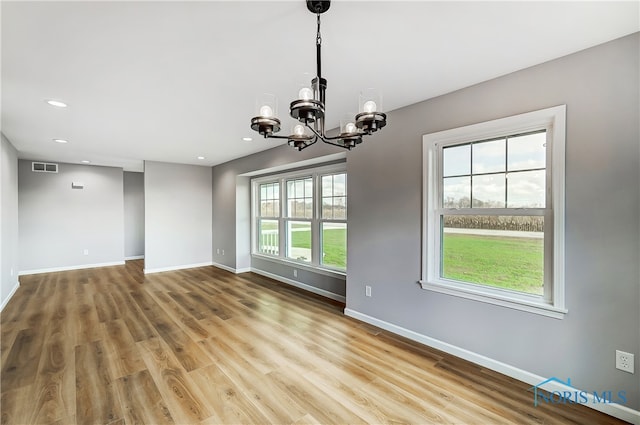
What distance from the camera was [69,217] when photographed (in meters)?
6.63

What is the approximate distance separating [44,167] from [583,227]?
9128 mm

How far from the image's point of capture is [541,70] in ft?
7.27

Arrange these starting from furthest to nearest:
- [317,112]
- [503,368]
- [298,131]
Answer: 1. [503,368]
2. [298,131]
3. [317,112]

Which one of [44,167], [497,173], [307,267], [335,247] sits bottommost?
[307,267]

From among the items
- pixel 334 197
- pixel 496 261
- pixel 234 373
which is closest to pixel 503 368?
pixel 496 261

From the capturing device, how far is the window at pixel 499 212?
2.21 m

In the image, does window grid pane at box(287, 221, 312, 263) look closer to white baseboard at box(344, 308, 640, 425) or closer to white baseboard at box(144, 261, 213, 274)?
Result: white baseboard at box(344, 308, 640, 425)

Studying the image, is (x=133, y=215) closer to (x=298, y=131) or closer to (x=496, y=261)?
(x=298, y=131)

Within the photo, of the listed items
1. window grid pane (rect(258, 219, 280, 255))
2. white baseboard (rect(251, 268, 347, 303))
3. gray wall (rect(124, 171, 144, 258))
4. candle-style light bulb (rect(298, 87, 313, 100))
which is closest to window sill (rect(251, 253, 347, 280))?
window grid pane (rect(258, 219, 280, 255))

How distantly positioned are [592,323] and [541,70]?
189cm

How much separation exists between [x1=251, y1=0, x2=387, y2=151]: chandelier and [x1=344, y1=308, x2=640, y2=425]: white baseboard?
214 centimetres

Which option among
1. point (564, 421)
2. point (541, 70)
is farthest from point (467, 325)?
point (541, 70)

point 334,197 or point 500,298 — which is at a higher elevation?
point 334,197

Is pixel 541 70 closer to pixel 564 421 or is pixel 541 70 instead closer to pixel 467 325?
pixel 467 325
